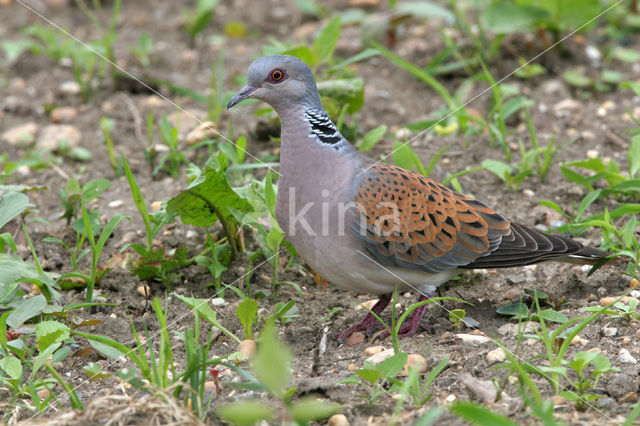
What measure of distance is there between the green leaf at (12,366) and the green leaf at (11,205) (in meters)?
0.94

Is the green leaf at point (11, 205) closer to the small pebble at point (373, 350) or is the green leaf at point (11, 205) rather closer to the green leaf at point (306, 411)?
the small pebble at point (373, 350)

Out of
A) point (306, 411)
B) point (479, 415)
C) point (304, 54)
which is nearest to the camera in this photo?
point (479, 415)

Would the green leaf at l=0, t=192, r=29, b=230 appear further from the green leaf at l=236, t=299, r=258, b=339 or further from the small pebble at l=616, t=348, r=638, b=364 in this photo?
the small pebble at l=616, t=348, r=638, b=364

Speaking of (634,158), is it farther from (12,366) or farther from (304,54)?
(12,366)

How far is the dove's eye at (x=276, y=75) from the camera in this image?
416cm

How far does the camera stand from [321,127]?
13.6ft

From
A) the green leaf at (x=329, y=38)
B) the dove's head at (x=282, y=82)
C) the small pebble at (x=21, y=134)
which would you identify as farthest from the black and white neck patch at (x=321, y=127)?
the small pebble at (x=21, y=134)

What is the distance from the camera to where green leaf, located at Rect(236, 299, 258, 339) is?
3.83m

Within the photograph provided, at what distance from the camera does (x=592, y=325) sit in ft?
12.8

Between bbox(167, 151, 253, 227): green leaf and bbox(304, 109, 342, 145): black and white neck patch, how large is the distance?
52 cm

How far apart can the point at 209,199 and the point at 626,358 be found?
2254mm

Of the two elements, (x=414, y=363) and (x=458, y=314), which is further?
(x=458, y=314)

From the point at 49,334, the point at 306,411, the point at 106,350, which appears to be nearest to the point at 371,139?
the point at 106,350

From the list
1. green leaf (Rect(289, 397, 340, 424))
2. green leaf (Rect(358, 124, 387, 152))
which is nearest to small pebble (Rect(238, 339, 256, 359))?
green leaf (Rect(289, 397, 340, 424))
